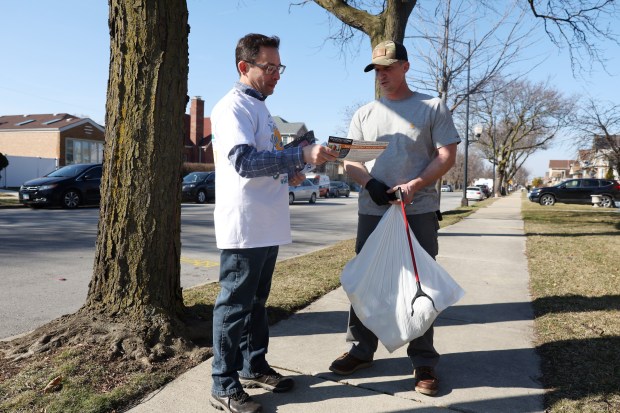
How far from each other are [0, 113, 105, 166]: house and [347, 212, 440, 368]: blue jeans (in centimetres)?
3758

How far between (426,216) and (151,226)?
71.9 inches

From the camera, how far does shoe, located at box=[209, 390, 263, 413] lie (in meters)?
2.50

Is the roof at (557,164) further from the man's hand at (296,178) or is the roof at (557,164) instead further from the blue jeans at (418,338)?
the man's hand at (296,178)

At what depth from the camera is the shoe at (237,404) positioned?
2504 mm

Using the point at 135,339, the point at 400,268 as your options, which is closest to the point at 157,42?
the point at 135,339

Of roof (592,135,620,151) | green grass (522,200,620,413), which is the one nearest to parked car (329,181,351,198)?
roof (592,135,620,151)

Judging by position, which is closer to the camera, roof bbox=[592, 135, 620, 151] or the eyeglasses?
the eyeglasses

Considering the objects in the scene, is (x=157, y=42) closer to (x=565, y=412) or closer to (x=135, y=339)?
(x=135, y=339)

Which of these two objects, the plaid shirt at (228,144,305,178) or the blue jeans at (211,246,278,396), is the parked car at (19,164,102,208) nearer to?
the blue jeans at (211,246,278,396)

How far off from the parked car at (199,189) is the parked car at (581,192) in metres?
21.7

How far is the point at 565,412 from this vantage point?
102 inches

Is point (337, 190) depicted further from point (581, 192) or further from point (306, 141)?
point (306, 141)

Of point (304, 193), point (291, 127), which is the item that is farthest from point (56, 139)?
point (291, 127)

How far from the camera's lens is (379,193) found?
116 inches
